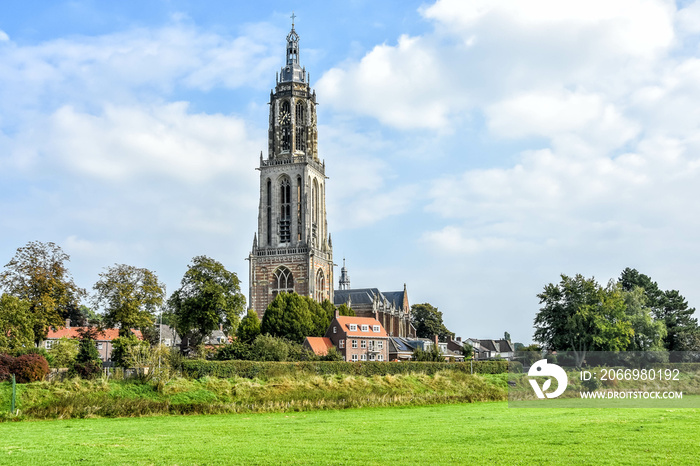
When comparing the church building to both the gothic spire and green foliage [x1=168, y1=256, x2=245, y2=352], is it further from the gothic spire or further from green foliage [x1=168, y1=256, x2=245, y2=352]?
green foliage [x1=168, y1=256, x2=245, y2=352]

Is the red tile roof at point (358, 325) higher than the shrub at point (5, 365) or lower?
higher

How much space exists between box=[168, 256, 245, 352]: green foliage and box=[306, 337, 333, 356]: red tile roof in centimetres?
1206

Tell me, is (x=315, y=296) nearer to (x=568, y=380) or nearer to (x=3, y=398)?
(x=568, y=380)

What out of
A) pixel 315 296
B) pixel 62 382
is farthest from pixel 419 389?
pixel 315 296

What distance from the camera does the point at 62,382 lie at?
112 feet

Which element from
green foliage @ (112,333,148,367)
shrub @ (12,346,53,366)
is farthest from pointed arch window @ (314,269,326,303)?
shrub @ (12,346,53,366)

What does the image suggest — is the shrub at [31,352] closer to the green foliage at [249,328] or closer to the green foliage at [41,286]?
the green foliage at [41,286]

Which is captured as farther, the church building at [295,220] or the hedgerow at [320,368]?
the church building at [295,220]

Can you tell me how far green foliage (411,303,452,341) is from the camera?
11781cm

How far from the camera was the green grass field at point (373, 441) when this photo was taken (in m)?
14.4

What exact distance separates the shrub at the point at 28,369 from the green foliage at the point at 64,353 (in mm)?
7045

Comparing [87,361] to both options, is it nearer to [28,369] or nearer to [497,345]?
[28,369]

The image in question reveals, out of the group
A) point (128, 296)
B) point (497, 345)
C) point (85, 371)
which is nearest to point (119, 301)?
point (128, 296)

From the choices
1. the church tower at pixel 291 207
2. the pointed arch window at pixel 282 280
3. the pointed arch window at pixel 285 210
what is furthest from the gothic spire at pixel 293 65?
the pointed arch window at pixel 282 280
